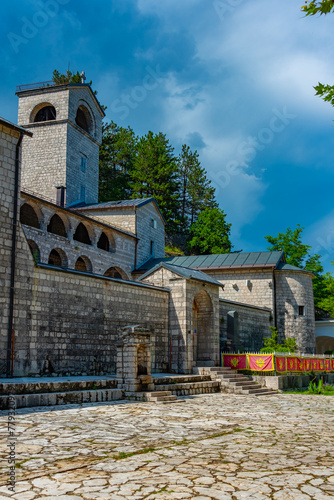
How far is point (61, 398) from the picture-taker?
10172mm

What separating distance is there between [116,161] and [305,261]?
72.5 ft

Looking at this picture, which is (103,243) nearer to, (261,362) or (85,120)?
(85,120)

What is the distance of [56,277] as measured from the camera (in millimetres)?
13758

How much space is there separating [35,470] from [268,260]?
25045 mm

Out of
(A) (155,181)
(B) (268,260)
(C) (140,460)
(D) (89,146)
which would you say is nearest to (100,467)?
(C) (140,460)

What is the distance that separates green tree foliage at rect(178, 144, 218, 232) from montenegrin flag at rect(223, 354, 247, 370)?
1289 inches

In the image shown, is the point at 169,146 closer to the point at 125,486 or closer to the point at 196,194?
the point at 196,194

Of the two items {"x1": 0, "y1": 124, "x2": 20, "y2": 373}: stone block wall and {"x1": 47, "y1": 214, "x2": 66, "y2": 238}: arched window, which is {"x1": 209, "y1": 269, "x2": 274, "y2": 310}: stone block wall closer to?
{"x1": 47, "y1": 214, "x2": 66, "y2": 238}: arched window

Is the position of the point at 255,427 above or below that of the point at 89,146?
below

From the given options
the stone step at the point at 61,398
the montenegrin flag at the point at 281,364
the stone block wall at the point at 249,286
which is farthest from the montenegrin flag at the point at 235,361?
the stone block wall at the point at 249,286

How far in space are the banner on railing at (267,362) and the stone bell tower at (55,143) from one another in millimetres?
17472

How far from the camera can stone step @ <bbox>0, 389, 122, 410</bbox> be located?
9245mm

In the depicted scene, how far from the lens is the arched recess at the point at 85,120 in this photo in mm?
35375

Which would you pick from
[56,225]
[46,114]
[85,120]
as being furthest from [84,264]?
[85,120]
